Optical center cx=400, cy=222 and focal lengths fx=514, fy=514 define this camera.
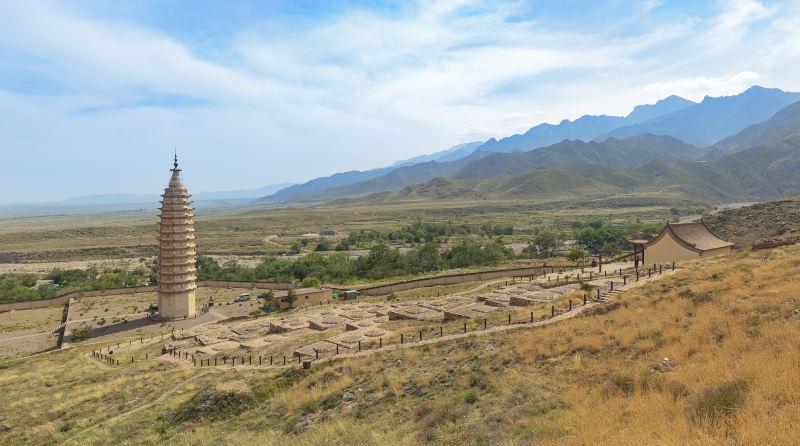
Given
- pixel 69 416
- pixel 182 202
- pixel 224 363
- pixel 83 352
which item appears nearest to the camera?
pixel 69 416

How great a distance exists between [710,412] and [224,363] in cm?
2299

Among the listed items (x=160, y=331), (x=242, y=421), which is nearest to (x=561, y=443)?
(x=242, y=421)

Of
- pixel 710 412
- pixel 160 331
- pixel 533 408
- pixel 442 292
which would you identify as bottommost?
pixel 160 331

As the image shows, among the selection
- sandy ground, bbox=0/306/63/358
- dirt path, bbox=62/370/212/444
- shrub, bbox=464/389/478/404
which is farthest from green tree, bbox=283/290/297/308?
shrub, bbox=464/389/478/404

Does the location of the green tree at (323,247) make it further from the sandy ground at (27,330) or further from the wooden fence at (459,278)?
the wooden fence at (459,278)

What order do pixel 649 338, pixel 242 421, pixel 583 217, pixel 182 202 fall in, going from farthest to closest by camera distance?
pixel 583 217, pixel 182 202, pixel 242 421, pixel 649 338

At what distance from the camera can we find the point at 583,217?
156m

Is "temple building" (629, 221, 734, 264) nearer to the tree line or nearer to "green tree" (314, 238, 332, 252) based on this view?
the tree line

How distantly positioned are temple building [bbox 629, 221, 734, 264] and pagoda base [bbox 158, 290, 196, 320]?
39753mm

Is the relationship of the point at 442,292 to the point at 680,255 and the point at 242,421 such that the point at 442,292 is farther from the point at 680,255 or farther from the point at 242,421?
the point at 242,421

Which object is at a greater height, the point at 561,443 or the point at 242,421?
the point at 561,443

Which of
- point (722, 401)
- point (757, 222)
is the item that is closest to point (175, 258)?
point (722, 401)

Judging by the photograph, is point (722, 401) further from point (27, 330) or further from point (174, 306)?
point (27, 330)

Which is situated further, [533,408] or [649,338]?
[649,338]
